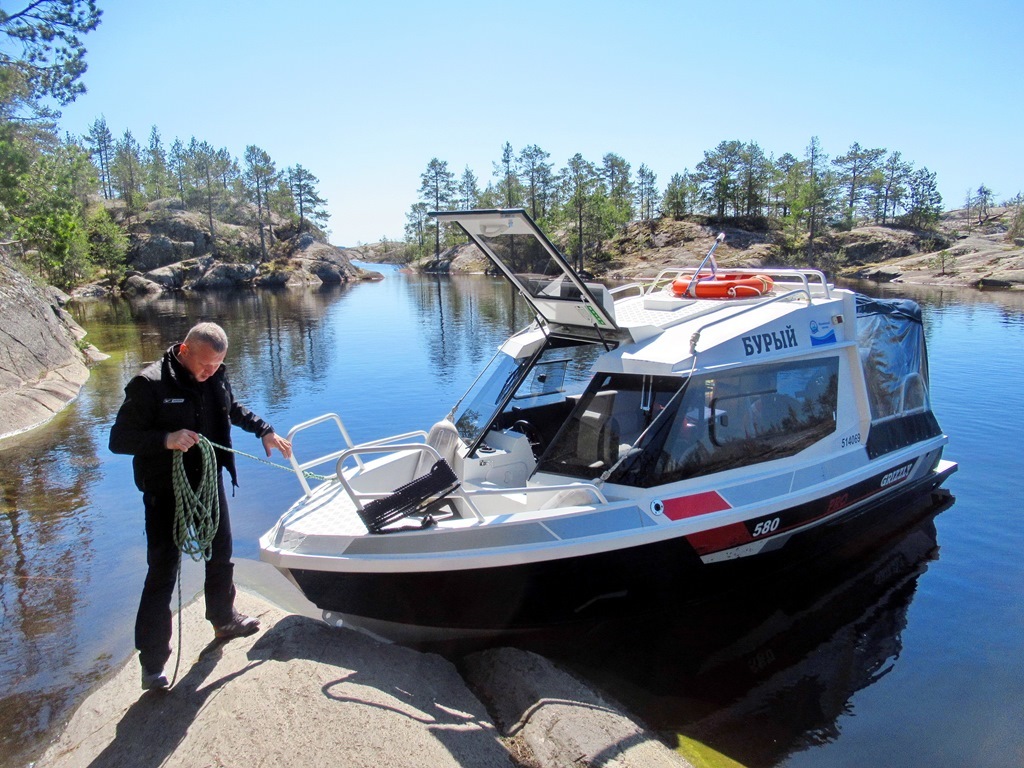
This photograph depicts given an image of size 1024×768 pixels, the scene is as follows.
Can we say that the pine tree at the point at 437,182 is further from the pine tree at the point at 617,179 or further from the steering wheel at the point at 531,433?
the steering wheel at the point at 531,433

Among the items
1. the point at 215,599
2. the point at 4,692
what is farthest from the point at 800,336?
the point at 4,692

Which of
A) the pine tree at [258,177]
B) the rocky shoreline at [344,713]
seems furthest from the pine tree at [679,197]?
the rocky shoreline at [344,713]

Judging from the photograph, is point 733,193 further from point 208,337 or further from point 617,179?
point 208,337

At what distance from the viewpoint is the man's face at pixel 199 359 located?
428cm

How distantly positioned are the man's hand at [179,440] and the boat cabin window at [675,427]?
289 centimetres

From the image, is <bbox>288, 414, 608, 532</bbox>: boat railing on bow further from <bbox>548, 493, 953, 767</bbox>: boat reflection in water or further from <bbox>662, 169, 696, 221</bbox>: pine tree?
<bbox>662, 169, 696, 221</bbox>: pine tree

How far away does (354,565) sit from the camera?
504cm

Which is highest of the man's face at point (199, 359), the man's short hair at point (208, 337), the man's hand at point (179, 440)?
the man's short hair at point (208, 337)

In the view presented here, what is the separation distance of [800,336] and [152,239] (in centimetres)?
7357

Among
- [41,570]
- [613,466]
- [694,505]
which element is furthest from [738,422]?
[41,570]

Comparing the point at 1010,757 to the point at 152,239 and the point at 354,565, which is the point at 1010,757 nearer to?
the point at 354,565

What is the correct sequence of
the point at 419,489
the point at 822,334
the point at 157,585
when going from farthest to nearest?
1. the point at 822,334
2. the point at 419,489
3. the point at 157,585

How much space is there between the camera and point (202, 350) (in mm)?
4277

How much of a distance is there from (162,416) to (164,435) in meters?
0.17
